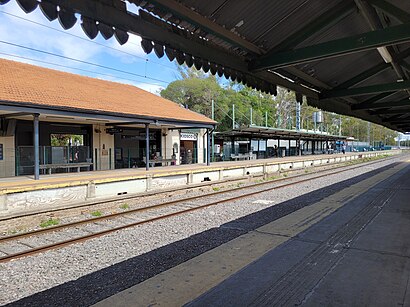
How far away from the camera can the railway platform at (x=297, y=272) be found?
344 cm

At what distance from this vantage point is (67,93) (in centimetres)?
1692

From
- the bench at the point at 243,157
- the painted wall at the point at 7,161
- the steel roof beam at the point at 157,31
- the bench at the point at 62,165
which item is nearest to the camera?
the steel roof beam at the point at 157,31

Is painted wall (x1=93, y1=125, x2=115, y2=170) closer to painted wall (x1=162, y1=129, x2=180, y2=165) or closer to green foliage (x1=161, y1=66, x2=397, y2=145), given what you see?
painted wall (x1=162, y1=129, x2=180, y2=165)

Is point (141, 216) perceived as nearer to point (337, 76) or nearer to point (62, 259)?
point (62, 259)

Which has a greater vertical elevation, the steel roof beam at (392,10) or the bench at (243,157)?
the steel roof beam at (392,10)

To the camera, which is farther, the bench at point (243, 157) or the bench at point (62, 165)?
the bench at point (243, 157)

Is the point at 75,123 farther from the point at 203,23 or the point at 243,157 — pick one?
the point at 203,23

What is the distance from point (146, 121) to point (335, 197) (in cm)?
1086

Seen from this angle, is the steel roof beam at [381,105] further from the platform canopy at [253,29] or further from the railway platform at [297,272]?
the railway platform at [297,272]

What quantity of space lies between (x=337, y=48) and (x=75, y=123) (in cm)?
1815

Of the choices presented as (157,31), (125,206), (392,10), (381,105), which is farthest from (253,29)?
(125,206)

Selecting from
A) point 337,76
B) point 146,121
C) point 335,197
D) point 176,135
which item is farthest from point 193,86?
point 337,76

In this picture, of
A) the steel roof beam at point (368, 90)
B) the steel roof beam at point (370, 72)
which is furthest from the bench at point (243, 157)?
the steel roof beam at point (370, 72)

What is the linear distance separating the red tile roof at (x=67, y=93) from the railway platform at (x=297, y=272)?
11050mm
